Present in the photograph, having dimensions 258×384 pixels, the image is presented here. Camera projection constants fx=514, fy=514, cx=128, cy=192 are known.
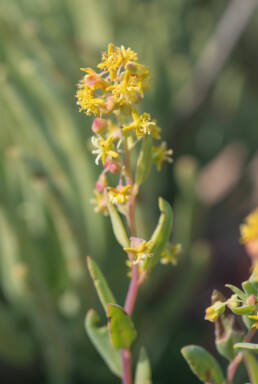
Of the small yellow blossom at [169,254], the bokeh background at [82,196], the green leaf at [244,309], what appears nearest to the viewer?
the green leaf at [244,309]

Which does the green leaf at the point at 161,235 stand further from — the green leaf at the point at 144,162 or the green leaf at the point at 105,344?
the green leaf at the point at 105,344

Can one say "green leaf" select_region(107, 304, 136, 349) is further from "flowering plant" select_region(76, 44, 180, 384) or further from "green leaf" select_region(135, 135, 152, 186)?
"green leaf" select_region(135, 135, 152, 186)

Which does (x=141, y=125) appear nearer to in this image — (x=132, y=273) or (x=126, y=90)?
(x=126, y=90)

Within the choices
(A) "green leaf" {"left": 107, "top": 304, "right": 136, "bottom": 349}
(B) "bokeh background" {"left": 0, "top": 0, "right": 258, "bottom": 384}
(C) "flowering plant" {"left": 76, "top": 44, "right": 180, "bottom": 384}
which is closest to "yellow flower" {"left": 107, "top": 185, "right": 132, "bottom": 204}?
(C) "flowering plant" {"left": 76, "top": 44, "right": 180, "bottom": 384}

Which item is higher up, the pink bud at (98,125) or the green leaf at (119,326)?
the pink bud at (98,125)

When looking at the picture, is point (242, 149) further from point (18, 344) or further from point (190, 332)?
point (18, 344)

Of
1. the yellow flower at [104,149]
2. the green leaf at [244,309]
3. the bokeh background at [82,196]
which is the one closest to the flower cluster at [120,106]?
the yellow flower at [104,149]

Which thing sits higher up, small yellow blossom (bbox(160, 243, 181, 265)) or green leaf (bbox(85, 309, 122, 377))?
small yellow blossom (bbox(160, 243, 181, 265))
